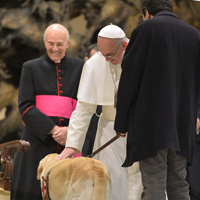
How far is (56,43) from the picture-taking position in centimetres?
410

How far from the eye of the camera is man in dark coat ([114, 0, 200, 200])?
2.53 meters

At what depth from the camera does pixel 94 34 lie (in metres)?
7.28

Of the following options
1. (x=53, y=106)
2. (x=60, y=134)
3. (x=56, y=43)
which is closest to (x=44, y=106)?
(x=53, y=106)

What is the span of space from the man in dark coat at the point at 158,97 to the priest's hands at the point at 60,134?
4.39 ft

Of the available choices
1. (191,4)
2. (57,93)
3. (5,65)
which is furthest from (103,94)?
(191,4)

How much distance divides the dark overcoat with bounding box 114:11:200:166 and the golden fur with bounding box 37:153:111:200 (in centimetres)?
31

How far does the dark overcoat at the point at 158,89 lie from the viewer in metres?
2.53

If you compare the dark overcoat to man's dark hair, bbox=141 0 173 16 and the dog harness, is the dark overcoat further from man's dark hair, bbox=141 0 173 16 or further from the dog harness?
the dog harness

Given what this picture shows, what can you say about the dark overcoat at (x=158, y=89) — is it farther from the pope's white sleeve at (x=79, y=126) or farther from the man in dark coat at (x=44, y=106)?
the man in dark coat at (x=44, y=106)

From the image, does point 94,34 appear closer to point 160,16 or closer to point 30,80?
point 30,80

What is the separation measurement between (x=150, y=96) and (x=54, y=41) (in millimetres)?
1794

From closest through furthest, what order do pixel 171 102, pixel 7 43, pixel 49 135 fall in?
pixel 171 102
pixel 49 135
pixel 7 43

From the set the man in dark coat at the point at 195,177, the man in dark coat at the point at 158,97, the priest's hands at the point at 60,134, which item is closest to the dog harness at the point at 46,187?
the man in dark coat at the point at 158,97

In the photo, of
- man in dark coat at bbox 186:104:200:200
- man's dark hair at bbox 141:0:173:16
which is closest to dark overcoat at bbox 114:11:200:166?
man's dark hair at bbox 141:0:173:16
